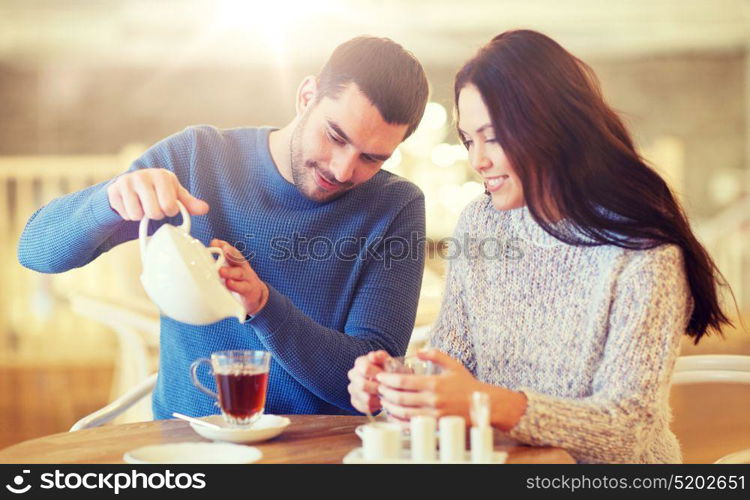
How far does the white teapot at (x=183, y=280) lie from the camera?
107cm

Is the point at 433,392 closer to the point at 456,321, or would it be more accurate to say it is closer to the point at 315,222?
the point at 456,321

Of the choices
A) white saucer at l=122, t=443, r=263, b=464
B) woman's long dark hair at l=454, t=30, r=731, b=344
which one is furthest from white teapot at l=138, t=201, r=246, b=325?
woman's long dark hair at l=454, t=30, r=731, b=344

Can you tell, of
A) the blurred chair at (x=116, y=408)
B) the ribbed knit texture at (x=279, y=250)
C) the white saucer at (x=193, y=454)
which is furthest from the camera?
the ribbed knit texture at (x=279, y=250)

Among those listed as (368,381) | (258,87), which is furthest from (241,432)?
(258,87)

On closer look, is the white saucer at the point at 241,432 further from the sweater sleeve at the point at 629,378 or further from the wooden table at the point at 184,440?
the sweater sleeve at the point at 629,378

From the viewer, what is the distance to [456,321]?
1488mm

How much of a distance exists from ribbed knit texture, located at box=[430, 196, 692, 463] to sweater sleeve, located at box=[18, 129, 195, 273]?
591 mm

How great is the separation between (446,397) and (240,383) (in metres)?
0.28

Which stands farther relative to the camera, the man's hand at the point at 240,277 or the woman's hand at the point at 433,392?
the man's hand at the point at 240,277

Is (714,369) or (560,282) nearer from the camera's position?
(560,282)

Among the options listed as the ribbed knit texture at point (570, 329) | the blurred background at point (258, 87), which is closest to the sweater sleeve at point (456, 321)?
the ribbed knit texture at point (570, 329)

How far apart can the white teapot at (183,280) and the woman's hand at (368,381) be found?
212 mm

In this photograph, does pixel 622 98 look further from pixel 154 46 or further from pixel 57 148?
pixel 57 148
